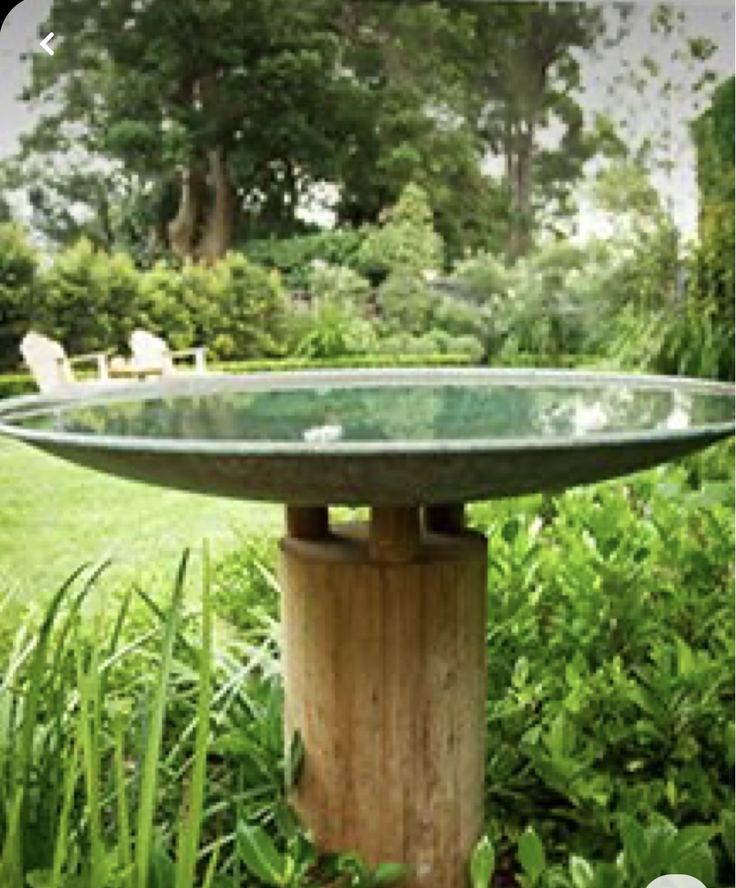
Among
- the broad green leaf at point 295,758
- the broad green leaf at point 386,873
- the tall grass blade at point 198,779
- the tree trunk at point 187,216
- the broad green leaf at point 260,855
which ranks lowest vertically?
the broad green leaf at point 386,873

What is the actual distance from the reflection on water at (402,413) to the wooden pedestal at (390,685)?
9.3 inches

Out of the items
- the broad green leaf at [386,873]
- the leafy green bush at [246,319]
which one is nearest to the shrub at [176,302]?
the leafy green bush at [246,319]

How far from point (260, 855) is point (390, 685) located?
0.75ft

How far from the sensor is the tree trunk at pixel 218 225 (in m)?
1.92

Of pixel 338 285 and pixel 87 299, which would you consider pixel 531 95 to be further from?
pixel 87 299

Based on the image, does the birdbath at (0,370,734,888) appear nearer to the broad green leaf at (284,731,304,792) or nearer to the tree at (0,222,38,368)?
the broad green leaf at (284,731,304,792)

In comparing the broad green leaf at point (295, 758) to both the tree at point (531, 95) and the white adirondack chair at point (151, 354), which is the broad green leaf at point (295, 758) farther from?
the tree at point (531, 95)

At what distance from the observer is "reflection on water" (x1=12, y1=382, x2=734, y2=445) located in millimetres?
1562

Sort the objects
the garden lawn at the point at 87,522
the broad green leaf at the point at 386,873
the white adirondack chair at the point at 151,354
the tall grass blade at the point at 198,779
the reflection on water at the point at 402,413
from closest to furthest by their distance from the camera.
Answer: the tall grass blade at the point at 198,779
the broad green leaf at the point at 386,873
the reflection on water at the point at 402,413
the white adirondack chair at the point at 151,354
the garden lawn at the point at 87,522

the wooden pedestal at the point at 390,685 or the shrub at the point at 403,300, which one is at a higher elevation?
the shrub at the point at 403,300

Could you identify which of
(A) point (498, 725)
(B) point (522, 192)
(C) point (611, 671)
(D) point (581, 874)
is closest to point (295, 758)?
(D) point (581, 874)

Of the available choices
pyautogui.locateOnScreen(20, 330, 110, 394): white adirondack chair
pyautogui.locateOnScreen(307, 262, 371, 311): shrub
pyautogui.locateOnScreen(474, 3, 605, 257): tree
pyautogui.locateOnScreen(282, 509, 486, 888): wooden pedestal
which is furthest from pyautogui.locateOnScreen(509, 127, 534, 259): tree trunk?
pyautogui.locateOnScreen(282, 509, 486, 888): wooden pedestal

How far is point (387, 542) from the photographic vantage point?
1.33 m

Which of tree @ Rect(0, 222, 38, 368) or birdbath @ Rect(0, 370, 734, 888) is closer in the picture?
birdbath @ Rect(0, 370, 734, 888)
